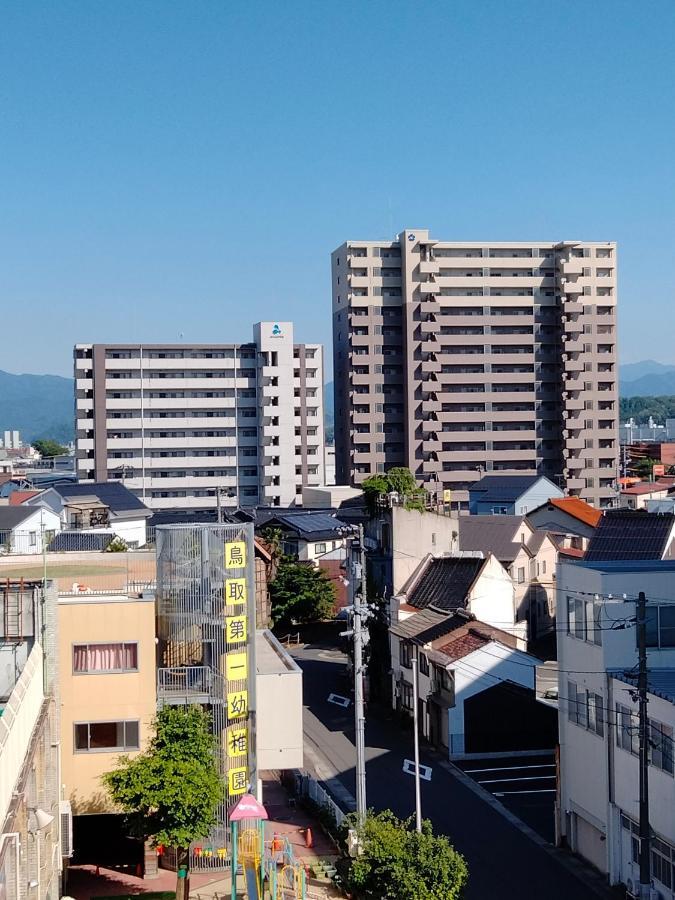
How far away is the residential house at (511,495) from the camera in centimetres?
6681

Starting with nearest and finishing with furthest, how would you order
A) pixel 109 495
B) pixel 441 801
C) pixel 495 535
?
pixel 441 801 → pixel 495 535 → pixel 109 495

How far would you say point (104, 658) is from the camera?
20922 millimetres

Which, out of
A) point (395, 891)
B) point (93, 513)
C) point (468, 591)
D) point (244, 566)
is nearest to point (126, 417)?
point (93, 513)

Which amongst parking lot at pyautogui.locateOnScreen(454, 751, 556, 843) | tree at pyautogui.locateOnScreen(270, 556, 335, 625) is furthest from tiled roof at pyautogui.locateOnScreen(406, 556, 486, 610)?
tree at pyautogui.locateOnScreen(270, 556, 335, 625)

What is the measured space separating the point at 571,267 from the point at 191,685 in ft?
222

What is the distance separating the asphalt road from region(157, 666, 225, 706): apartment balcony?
20.2ft

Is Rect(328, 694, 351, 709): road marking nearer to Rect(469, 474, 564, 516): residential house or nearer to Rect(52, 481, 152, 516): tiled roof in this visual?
Rect(52, 481, 152, 516): tiled roof

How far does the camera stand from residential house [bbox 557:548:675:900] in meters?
19.0

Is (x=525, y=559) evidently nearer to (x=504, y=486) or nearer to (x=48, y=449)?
(x=504, y=486)

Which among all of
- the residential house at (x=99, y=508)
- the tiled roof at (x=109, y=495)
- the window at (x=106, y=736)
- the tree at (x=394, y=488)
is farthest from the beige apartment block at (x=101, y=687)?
the tiled roof at (x=109, y=495)

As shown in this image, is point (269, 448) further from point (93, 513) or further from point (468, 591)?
point (468, 591)

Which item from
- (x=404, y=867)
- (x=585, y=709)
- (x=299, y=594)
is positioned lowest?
(x=404, y=867)

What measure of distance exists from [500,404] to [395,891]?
67.4 metres

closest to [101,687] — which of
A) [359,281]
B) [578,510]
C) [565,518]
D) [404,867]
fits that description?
[404,867]
